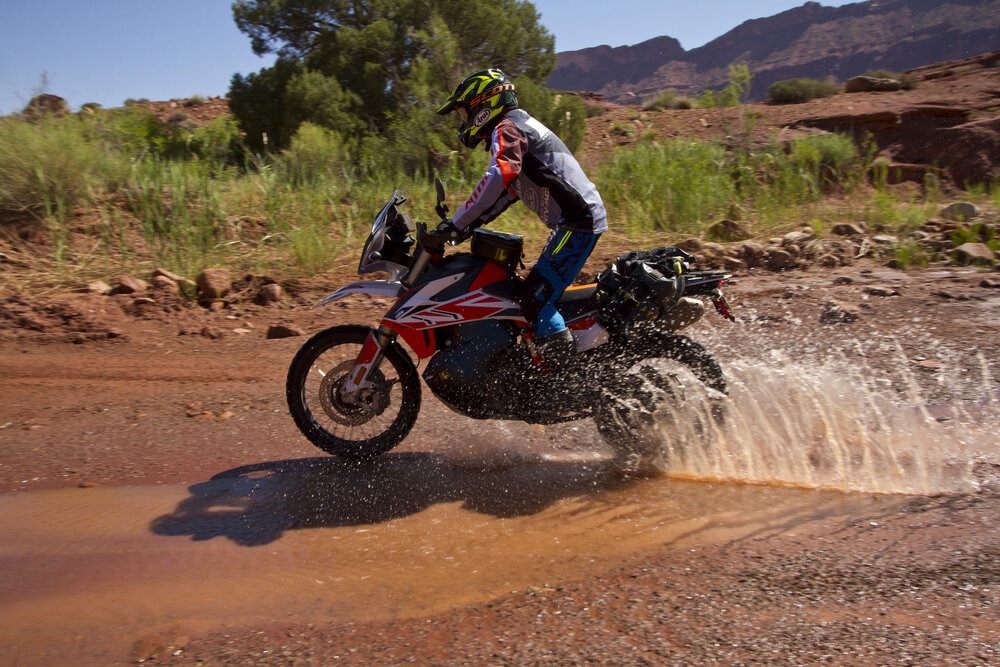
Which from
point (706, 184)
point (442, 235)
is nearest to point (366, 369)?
point (442, 235)

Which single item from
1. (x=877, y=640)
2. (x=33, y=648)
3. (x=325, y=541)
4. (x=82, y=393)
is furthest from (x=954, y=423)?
(x=82, y=393)

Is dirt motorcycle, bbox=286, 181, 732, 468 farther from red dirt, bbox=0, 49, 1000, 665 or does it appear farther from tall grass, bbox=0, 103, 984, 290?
tall grass, bbox=0, 103, 984, 290

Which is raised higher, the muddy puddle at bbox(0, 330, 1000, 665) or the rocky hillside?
the rocky hillside

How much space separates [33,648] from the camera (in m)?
2.98

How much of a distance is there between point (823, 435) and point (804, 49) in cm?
7273

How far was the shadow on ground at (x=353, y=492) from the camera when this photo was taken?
160 inches

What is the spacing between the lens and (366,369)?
14.9 ft

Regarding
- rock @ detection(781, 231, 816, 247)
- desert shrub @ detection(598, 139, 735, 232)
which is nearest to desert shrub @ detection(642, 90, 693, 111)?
desert shrub @ detection(598, 139, 735, 232)

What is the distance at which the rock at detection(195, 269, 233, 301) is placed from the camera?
27.2 ft

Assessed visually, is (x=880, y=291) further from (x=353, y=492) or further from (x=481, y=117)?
(x=353, y=492)

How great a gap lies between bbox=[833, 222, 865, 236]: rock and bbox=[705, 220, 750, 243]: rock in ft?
3.12

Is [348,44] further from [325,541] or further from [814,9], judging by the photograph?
[814,9]

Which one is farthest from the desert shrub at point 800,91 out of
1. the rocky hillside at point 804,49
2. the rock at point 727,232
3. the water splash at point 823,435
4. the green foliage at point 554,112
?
the rocky hillside at point 804,49

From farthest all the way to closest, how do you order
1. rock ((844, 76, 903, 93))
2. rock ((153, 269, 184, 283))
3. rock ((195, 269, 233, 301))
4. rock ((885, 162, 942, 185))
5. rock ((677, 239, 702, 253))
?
1. rock ((844, 76, 903, 93))
2. rock ((885, 162, 942, 185))
3. rock ((677, 239, 702, 253))
4. rock ((153, 269, 184, 283))
5. rock ((195, 269, 233, 301))
